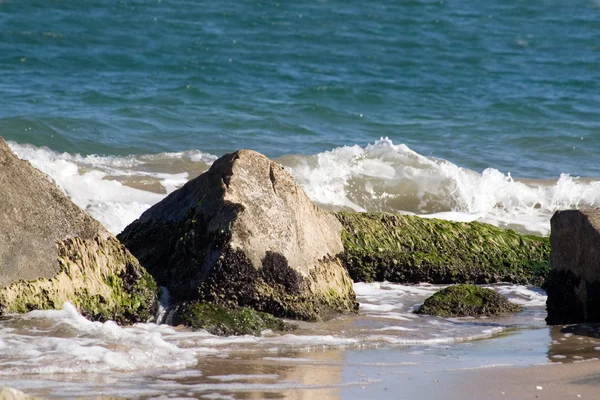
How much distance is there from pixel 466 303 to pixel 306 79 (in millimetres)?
12687

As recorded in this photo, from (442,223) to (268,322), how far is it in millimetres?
2705

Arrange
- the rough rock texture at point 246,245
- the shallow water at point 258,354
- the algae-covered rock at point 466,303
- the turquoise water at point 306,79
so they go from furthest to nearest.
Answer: the turquoise water at point 306,79 → the algae-covered rock at point 466,303 → the rough rock texture at point 246,245 → the shallow water at point 258,354

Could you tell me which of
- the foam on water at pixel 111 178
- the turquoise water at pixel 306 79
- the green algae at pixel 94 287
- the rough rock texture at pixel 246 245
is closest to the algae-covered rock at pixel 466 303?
the rough rock texture at pixel 246 245

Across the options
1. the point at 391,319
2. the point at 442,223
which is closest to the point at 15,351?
the point at 391,319

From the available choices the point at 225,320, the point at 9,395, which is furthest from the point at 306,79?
the point at 9,395

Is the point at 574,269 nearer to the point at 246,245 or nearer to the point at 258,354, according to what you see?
the point at 246,245

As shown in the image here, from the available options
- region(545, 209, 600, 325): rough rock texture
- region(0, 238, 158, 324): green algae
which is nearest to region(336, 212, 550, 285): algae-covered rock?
region(545, 209, 600, 325): rough rock texture

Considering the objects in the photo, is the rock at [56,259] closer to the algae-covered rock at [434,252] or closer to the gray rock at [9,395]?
the algae-covered rock at [434,252]

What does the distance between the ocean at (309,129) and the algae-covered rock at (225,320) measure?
113mm

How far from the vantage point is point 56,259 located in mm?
5445

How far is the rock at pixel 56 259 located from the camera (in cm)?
532

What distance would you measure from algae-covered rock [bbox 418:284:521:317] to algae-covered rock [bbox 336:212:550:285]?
2.49 ft

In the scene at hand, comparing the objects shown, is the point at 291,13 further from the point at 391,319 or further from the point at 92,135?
the point at 391,319

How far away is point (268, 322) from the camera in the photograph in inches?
226
